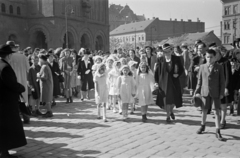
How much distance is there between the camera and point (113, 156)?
516cm

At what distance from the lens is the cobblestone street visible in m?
5.38

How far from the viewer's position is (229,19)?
215ft

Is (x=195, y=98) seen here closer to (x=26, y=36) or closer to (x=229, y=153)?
(x=229, y=153)

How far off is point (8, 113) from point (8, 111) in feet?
0.13

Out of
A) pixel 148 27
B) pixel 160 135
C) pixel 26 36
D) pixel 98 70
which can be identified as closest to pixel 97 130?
pixel 160 135

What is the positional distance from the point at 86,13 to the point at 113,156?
126ft

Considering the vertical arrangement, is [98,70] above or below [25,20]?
below

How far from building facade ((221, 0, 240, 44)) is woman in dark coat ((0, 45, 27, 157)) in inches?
2571

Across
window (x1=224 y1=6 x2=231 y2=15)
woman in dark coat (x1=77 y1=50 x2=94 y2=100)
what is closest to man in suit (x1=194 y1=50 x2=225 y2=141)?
woman in dark coat (x1=77 y1=50 x2=94 y2=100)

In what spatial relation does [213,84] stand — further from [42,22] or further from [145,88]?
[42,22]

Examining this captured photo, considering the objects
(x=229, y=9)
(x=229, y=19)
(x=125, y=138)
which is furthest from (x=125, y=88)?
(x=229, y=9)

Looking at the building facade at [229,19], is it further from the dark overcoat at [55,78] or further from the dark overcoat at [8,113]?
the dark overcoat at [8,113]

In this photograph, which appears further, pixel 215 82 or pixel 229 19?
pixel 229 19

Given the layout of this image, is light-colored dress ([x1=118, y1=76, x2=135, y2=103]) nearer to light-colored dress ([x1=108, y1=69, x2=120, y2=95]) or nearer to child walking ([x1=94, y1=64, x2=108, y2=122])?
child walking ([x1=94, y1=64, x2=108, y2=122])
